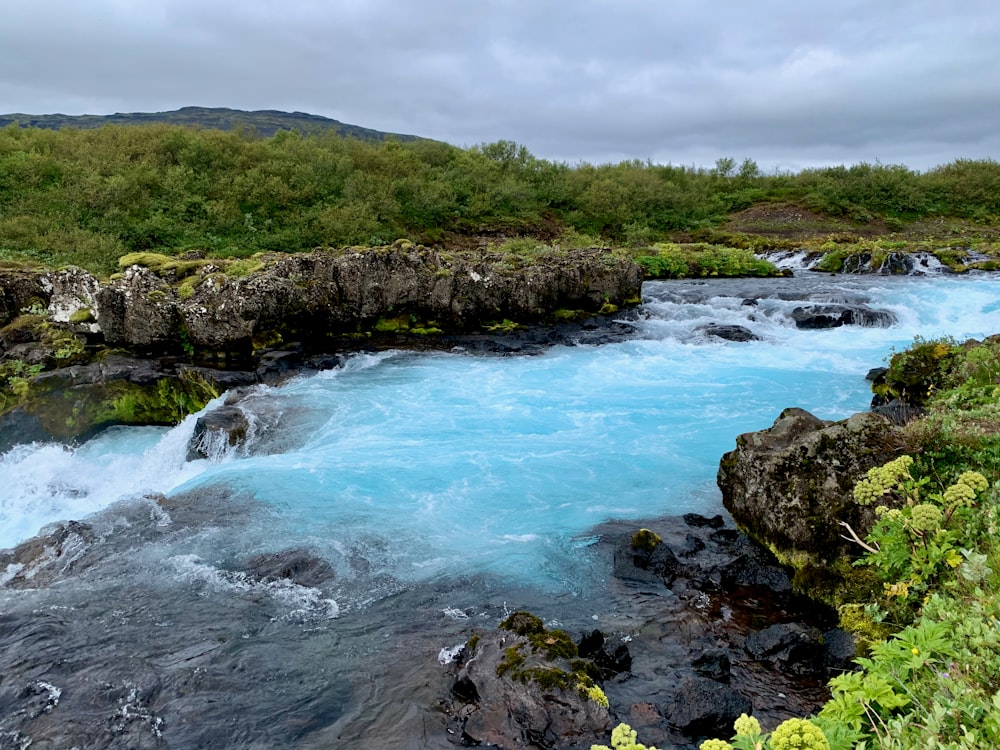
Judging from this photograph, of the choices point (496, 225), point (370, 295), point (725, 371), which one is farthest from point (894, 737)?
point (496, 225)

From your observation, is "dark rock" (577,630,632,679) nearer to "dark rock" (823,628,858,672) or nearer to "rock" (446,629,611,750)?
"rock" (446,629,611,750)

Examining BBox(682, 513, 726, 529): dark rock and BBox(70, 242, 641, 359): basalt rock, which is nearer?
BBox(682, 513, 726, 529): dark rock

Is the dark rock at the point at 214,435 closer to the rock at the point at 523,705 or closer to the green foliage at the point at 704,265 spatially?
the rock at the point at 523,705

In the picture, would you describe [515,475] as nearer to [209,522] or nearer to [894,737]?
[209,522]

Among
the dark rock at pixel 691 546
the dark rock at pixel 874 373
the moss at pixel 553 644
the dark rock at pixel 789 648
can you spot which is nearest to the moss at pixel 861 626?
the dark rock at pixel 789 648

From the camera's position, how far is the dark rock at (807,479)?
7930 millimetres

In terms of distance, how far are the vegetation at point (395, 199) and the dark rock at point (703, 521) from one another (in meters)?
27.1

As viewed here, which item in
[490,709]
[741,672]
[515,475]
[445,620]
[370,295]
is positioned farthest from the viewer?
[370,295]

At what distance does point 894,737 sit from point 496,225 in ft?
169

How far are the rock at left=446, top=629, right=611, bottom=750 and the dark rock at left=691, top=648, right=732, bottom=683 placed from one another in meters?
1.42

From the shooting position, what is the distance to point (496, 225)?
52.7m

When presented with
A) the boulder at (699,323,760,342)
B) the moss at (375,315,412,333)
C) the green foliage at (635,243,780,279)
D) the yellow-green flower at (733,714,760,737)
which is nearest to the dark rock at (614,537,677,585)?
the yellow-green flower at (733,714,760,737)

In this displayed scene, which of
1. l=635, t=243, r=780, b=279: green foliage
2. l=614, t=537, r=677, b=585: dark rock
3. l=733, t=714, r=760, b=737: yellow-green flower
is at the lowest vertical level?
l=614, t=537, r=677, b=585: dark rock

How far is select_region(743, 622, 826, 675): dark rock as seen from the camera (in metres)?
6.68
